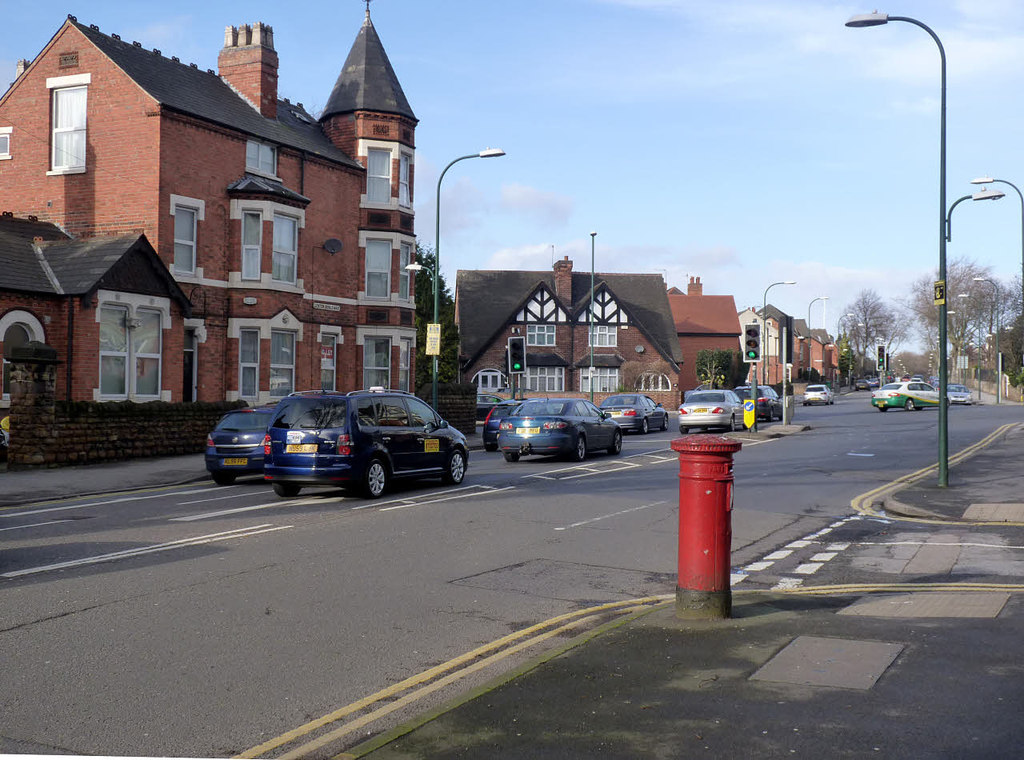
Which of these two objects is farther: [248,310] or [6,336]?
[248,310]

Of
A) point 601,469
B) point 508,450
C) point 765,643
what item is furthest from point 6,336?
point 765,643

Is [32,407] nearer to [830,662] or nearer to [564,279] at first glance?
[830,662]

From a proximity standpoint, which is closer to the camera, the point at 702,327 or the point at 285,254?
the point at 285,254

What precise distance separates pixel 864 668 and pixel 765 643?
75 centimetres

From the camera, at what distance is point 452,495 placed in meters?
16.1

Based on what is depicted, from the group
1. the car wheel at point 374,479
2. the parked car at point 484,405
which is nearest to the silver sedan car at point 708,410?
the parked car at point 484,405

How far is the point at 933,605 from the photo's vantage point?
24.5 ft

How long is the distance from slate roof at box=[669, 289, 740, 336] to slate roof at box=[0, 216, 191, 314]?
6710 cm

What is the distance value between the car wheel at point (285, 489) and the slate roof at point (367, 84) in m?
21.2

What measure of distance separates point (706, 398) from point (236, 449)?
2215 cm

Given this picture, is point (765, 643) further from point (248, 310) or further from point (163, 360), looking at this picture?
point (248, 310)

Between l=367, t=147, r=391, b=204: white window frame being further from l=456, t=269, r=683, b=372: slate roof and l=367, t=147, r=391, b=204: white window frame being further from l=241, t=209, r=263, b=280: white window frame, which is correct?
l=456, t=269, r=683, b=372: slate roof

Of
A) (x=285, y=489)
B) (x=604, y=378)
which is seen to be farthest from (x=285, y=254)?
(x=604, y=378)

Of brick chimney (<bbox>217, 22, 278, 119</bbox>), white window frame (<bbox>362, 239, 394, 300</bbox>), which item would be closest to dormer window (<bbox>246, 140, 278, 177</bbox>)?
brick chimney (<bbox>217, 22, 278, 119</bbox>)
